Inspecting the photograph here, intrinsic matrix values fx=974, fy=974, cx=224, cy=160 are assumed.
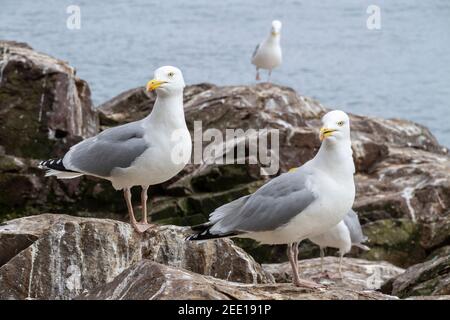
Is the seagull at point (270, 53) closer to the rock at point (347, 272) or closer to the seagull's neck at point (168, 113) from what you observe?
the rock at point (347, 272)

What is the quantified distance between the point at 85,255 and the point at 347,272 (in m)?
3.67

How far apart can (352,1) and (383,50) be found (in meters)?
7.52

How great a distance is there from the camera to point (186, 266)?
761 centimetres

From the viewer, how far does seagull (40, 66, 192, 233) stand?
299 inches

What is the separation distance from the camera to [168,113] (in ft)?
25.2

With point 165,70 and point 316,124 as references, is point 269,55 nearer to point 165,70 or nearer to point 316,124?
point 316,124

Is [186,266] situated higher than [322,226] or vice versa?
[322,226]

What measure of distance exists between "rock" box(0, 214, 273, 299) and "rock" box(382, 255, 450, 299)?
1.26 metres

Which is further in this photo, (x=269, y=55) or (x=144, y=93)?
(x=269, y=55)

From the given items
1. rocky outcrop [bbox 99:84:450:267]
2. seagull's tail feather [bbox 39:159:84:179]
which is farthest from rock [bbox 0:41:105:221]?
seagull's tail feather [bbox 39:159:84:179]

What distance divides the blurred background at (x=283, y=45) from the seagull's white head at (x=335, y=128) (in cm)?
2000

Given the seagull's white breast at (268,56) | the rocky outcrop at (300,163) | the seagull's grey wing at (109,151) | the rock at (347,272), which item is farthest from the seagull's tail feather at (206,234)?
the seagull's white breast at (268,56)

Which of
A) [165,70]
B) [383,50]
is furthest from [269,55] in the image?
[383,50]

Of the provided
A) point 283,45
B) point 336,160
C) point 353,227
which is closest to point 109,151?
point 336,160
